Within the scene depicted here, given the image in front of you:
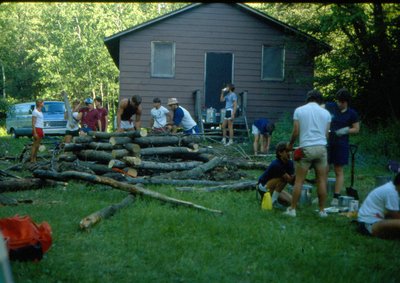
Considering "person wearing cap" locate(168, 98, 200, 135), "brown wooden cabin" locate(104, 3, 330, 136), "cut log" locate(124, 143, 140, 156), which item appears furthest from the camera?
"brown wooden cabin" locate(104, 3, 330, 136)

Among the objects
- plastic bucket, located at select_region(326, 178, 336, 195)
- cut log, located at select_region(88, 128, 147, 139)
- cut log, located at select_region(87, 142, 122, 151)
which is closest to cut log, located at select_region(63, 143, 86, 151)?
cut log, located at select_region(87, 142, 122, 151)

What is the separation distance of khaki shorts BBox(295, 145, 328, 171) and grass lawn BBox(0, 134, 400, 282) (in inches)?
31.0

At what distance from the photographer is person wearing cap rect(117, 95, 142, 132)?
1329 cm

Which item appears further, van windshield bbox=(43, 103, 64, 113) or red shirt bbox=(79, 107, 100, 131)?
van windshield bbox=(43, 103, 64, 113)

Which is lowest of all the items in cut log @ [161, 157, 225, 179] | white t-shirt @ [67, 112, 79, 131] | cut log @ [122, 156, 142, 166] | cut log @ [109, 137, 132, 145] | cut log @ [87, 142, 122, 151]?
cut log @ [161, 157, 225, 179]

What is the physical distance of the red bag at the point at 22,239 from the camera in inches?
214

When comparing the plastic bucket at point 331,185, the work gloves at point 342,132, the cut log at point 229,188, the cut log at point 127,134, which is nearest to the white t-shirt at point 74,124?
the cut log at point 127,134

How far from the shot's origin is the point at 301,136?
8.23 m

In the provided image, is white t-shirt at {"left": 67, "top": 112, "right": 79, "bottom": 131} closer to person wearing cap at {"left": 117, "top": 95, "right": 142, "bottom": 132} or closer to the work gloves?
person wearing cap at {"left": 117, "top": 95, "right": 142, "bottom": 132}

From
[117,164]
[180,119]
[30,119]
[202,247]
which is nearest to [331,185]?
[117,164]

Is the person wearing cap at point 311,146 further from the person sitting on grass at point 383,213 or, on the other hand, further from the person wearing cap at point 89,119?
the person wearing cap at point 89,119

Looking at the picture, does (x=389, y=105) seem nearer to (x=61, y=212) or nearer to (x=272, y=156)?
(x=272, y=156)

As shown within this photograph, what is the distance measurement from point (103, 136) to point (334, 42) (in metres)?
12.7

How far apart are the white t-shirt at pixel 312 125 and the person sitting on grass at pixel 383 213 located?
1.31 m
